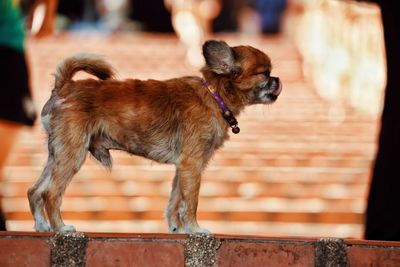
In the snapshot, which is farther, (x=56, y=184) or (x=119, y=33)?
(x=119, y=33)

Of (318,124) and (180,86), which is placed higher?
(318,124)

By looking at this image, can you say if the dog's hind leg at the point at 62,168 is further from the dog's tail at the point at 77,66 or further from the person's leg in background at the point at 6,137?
the person's leg in background at the point at 6,137

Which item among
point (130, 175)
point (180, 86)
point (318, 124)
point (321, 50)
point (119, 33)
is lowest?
point (180, 86)

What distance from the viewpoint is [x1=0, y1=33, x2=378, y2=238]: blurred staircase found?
6668 mm

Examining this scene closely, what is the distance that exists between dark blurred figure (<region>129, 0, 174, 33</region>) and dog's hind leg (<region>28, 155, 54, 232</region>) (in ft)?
70.5

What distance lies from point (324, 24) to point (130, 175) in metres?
7.14

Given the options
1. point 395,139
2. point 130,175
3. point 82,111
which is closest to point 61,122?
point 82,111

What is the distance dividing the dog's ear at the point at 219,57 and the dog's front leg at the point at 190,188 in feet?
1.44

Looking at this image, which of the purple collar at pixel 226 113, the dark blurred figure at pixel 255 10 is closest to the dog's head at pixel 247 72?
the purple collar at pixel 226 113

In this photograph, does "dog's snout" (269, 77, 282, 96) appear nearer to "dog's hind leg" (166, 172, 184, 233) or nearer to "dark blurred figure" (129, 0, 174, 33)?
"dog's hind leg" (166, 172, 184, 233)

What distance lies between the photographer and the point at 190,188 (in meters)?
3.80

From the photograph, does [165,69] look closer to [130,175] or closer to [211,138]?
[130,175]

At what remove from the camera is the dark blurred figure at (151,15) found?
2527cm

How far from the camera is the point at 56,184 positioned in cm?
369
